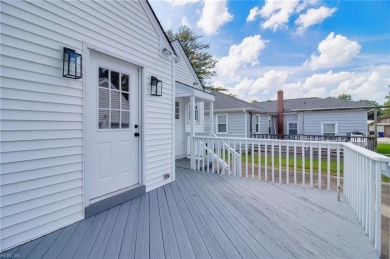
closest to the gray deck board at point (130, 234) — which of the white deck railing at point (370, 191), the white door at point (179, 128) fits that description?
the white deck railing at point (370, 191)

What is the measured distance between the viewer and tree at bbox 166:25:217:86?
1739cm

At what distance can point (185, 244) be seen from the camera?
1920 mm

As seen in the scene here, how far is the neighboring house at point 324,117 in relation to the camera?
12.7 metres

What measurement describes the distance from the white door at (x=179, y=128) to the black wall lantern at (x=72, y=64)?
14.9 ft

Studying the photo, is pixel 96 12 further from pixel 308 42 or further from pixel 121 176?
pixel 308 42

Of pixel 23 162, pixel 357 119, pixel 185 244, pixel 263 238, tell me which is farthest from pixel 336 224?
pixel 357 119

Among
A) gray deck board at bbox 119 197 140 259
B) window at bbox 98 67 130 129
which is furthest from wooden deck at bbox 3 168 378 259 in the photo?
window at bbox 98 67 130 129

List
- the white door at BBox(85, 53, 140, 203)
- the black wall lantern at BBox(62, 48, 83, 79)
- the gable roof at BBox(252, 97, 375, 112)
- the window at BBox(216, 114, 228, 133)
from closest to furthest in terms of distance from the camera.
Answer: the black wall lantern at BBox(62, 48, 83, 79), the white door at BBox(85, 53, 140, 203), the gable roof at BBox(252, 97, 375, 112), the window at BBox(216, 114, 228, 133)

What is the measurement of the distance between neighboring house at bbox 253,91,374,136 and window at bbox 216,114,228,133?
13.0ft

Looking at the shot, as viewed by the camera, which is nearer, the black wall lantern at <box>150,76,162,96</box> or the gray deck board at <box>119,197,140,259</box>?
the gray deck board at <box>119,197,140,259</box>

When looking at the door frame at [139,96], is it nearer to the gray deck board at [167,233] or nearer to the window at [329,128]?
the gray deck board at [167,233]

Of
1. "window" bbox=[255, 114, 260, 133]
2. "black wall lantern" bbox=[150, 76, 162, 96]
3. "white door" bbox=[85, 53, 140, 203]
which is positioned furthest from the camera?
"window" bbox=[255, 114, 260, 133]

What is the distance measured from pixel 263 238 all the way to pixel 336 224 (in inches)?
42.9

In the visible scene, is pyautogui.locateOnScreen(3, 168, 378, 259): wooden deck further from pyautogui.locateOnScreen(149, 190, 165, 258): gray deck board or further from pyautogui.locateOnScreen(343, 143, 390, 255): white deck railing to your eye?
pyautogui.locateOnScreen(343, 143, 390, 255): white deck railing
